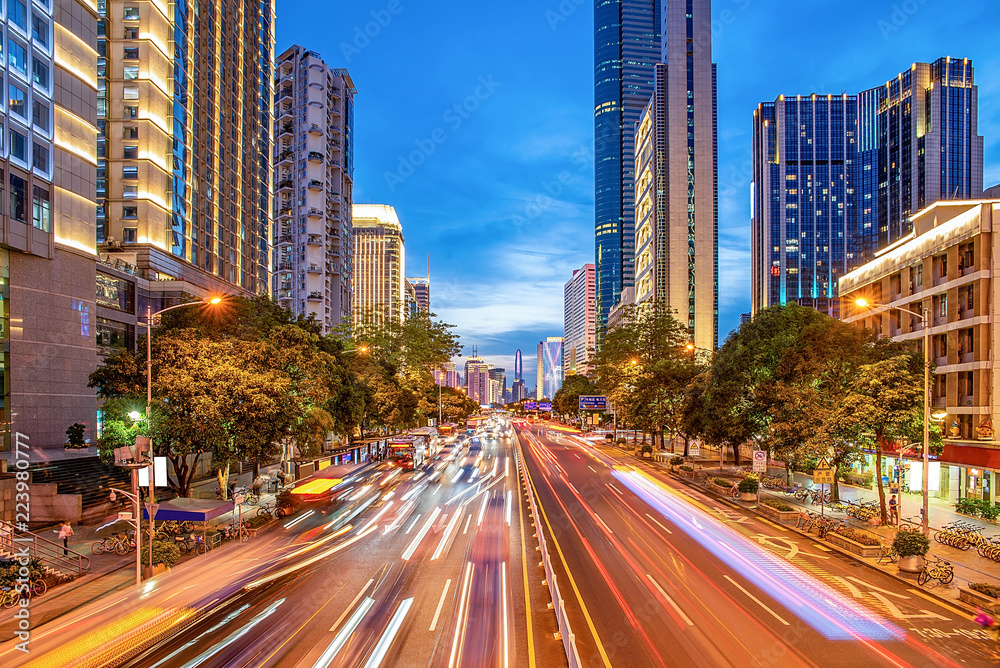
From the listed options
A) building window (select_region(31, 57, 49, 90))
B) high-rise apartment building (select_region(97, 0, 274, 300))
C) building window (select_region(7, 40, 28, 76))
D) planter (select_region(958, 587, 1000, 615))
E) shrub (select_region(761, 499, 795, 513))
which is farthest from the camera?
high-rise apartment building (select_region(97, 0, 274, 300))

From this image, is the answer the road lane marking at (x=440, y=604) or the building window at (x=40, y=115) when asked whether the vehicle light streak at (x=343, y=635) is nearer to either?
the road lane marking at (x=440, y=604)

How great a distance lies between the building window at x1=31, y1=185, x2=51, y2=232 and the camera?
36.5m

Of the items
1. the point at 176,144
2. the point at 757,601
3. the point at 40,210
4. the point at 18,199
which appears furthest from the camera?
the point at 176,144

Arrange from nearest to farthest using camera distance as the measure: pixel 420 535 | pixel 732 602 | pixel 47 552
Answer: pixel 732 602, pixel 47 552, pixel 420 535

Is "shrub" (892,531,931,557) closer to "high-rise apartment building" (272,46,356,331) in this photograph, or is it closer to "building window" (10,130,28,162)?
"building window" (10,130,28,162)

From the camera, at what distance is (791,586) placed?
18.9 m

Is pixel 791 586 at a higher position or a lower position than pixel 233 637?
lower

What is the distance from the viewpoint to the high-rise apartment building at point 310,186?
100125mm

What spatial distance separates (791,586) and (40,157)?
47.0m

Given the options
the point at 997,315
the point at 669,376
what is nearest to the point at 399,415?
the point at 669,376

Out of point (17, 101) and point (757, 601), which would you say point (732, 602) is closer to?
point (757, 601)

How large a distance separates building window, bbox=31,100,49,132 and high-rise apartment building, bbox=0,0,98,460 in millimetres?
68

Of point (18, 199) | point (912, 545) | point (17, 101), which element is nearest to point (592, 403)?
point (912, 545)

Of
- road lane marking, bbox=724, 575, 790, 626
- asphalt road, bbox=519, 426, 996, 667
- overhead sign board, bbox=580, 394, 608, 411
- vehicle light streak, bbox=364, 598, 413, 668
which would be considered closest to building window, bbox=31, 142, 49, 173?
vehicle light streak, bbox=364, 598, 413, 668
